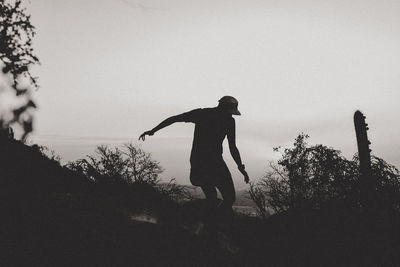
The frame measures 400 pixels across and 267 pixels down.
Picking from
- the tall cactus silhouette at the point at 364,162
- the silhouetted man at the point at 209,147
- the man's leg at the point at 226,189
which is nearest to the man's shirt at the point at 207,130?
the silhouetted man at the point at 209,147

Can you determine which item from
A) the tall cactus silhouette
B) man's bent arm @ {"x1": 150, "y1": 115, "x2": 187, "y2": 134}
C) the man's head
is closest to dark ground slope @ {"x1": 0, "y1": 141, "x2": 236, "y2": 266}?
man's bent arm @ {"x1": 150, "y1": 115, "x2": 187, "y2": 134}

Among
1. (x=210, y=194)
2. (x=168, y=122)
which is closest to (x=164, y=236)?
(x=210, y=194)

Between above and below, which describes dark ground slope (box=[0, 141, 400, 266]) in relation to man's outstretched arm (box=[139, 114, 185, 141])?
below

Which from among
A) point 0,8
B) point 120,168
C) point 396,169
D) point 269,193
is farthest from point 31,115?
point 269,193

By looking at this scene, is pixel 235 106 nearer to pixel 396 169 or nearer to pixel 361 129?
pixel 361 129

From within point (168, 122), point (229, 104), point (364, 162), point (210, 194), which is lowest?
point (210, 194)

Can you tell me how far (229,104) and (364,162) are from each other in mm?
5554

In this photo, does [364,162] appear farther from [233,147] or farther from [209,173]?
[209,173]

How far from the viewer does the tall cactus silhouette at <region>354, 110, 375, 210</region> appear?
8.59 meters

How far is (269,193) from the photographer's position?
35.6m

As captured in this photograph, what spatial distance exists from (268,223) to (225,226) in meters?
1.46

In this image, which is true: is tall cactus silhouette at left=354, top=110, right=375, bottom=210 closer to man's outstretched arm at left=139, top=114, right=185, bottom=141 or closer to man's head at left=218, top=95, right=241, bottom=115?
man's head at left=218, top=95, right=241, bottom=115

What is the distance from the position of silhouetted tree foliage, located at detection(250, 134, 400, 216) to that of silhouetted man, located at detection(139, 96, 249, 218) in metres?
2.23

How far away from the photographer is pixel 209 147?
216 inches
